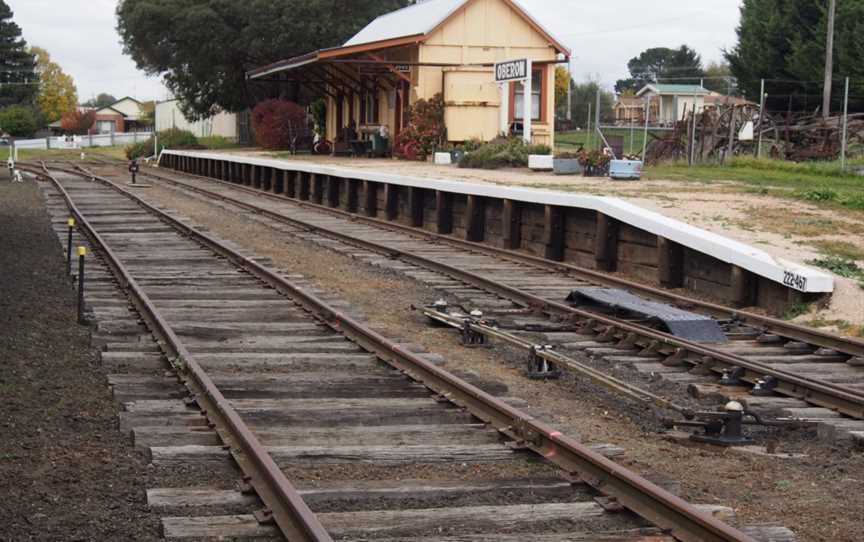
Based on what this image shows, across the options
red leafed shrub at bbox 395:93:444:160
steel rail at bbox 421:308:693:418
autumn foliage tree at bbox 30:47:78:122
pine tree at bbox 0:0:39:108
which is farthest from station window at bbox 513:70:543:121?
autumn foliage tree at bbox 30:47:78:122

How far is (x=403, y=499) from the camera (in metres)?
6.02

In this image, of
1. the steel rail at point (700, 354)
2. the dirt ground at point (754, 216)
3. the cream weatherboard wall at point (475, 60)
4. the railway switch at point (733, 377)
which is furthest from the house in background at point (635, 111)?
the railway switch at point (733, 377)

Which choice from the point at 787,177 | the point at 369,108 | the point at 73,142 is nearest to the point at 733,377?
the point at 787,177

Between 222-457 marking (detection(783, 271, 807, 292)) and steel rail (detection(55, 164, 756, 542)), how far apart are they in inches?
176

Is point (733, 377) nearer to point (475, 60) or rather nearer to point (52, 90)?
point (475, 60)

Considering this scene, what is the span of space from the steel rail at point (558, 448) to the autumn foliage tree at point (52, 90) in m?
128

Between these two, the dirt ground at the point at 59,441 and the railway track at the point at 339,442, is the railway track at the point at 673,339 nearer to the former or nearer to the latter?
the railway track at the point at 339,442

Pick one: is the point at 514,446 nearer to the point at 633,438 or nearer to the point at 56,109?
the point at 633,438

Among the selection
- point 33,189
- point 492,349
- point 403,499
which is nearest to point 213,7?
point 33,189

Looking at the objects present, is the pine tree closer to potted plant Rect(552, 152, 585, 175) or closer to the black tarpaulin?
potted plant Rect(552, 152, 585, 175)

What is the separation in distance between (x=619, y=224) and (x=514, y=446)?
33.7 ft

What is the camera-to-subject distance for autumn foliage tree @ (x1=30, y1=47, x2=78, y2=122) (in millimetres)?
137250

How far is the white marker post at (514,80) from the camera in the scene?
1280 inches

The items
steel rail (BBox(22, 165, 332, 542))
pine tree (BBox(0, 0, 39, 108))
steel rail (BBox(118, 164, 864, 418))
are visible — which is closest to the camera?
steel rail (BBox(22, 165, 332, 542))
